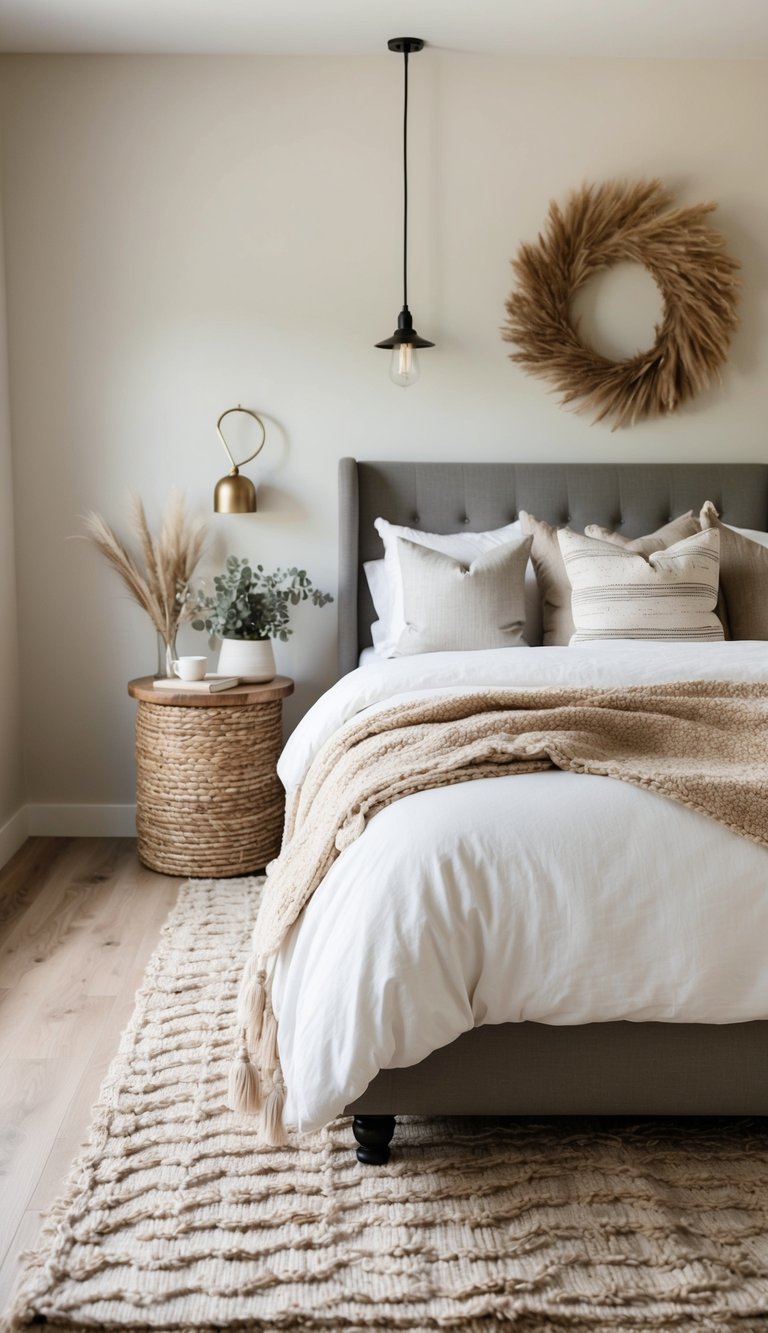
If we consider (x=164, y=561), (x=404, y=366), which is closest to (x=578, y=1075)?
(x=164, y=561)

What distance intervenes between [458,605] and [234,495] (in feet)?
2.89

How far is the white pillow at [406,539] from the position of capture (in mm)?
3379

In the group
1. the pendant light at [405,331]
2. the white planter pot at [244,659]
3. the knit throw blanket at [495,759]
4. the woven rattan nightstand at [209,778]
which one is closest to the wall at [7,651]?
the woven rattan nightstand at [209,778]

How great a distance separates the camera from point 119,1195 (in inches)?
67.2

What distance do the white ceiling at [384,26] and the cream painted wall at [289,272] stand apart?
8 centimetres

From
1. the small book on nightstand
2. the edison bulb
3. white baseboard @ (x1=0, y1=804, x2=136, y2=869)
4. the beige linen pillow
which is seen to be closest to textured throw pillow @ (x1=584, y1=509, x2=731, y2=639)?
the beige linen pillow

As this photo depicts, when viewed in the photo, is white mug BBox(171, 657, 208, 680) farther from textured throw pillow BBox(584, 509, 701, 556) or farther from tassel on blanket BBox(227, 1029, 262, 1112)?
tassel on blanket BBox(227, 1029, 262, 1112)

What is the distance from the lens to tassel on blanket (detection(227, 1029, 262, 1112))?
5.95 ft

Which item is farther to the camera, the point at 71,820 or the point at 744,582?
the point at 71,820

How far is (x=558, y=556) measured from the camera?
338 centimetres

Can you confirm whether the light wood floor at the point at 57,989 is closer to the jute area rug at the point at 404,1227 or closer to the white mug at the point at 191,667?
the jute area rug at the point at 404,1227

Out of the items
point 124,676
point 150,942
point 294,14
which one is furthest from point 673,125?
point 150,942

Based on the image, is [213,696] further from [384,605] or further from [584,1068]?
[584,1068]

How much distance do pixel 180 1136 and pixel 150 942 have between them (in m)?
0.96
